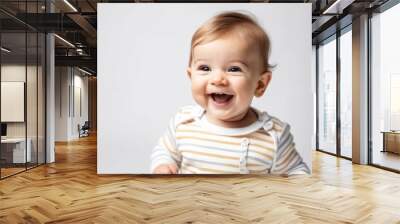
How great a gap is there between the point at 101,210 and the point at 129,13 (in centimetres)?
311

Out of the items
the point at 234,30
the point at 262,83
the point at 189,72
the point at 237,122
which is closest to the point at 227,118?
the point at 237,122

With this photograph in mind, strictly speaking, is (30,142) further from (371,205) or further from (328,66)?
(328,66)

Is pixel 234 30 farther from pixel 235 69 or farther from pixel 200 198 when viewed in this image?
pixel 200 198

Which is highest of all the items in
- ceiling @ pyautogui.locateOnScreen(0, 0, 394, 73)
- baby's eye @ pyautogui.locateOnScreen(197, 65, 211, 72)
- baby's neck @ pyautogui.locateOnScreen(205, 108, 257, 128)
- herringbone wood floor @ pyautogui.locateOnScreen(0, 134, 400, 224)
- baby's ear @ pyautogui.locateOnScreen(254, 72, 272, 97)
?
ceiling @ pyautogui.locateOnScreen(0, 0, 394, 73)

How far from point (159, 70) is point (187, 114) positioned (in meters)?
0.80

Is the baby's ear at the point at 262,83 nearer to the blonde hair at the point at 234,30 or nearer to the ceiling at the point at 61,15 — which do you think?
the blonde hair at the point at 234,30

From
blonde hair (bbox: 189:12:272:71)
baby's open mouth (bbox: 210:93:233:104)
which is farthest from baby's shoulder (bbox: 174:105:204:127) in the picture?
blonde hair (bbox: 189:12:272:71)

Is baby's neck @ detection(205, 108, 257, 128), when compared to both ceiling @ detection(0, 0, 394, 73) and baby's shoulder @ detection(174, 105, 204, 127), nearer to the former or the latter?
baby's shoulder @ detection(174, 105, 204, 127)

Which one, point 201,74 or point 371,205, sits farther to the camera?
point 201,74

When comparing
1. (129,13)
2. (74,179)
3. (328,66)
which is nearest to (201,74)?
(129,13)

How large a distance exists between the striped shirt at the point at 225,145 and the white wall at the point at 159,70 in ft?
0.59

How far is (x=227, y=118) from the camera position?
582 centimetres

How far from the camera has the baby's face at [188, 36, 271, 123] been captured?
5.57 metres

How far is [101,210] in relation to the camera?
4.46m
